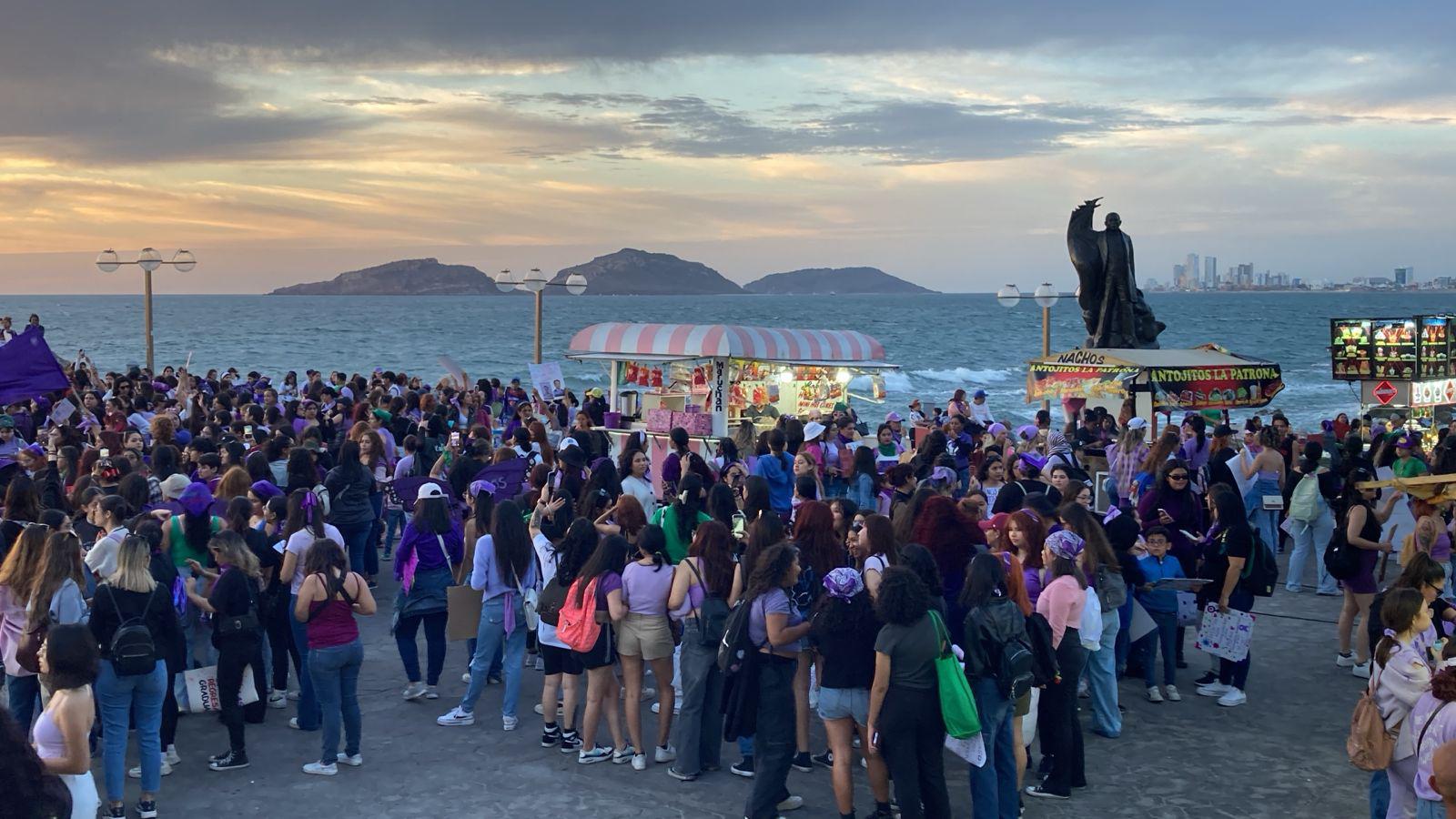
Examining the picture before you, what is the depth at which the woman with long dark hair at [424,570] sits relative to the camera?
8195mm

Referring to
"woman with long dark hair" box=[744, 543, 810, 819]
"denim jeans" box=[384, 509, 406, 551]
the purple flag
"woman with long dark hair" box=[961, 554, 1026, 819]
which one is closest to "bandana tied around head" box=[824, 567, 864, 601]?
"woman with long dark hair" box=[744, 543, 810, 819]

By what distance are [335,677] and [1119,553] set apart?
5014 millimetres

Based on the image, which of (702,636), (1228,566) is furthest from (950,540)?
(1228,566)

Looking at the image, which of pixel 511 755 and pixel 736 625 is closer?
pixel 736 625

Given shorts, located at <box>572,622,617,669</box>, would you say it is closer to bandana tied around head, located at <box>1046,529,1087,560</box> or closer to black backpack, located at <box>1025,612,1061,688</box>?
black backpack, located at <box>1025,612,1061,688</box>

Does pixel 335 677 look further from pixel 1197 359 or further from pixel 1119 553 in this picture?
pixel 1197 359

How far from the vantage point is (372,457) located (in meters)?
11.8

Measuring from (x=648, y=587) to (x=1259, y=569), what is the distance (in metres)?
4.27

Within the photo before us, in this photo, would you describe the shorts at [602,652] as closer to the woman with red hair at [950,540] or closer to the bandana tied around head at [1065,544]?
the woman with red hair at [950,540]

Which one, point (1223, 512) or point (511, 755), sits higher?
point (1223, 512)

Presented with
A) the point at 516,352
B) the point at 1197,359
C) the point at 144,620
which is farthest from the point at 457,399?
the point at 516,352

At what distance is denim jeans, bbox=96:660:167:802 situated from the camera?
626 cm

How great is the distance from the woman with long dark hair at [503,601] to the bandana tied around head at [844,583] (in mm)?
2575

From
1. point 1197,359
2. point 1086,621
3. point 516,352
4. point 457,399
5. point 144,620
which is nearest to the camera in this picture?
point 144,620
